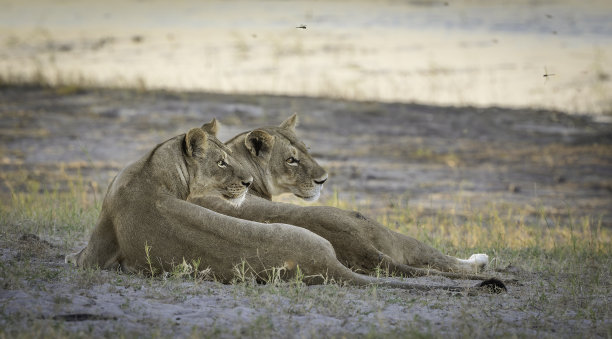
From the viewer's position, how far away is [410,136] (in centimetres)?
1961

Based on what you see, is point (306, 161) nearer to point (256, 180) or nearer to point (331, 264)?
point (256, 180)

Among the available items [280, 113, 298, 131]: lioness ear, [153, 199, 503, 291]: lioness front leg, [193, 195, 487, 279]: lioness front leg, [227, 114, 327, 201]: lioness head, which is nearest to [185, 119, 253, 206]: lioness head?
[193, 195, 487, 279]: lioness front leg

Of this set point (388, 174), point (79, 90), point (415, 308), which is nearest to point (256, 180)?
point (415, 308)

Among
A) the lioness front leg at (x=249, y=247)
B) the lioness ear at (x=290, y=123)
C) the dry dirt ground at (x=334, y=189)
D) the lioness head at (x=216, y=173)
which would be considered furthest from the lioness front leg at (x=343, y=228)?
the lioness ear at (x=290, y=123)

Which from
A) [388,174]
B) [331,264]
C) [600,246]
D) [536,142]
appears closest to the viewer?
[331,264]

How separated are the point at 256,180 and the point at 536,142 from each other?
13703mm

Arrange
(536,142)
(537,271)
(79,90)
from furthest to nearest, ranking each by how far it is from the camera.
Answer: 1. (79,90)
2. (536,142)
3. (537,271)

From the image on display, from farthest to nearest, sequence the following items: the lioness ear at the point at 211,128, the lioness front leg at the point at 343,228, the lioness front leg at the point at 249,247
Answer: the lioness ear at the point at 211,128, the lioness front leg at the point at 343,228, the lioness front leg at the point at 249,247

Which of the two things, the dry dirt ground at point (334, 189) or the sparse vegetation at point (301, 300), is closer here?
the sparse vegetation at point (301, 300)

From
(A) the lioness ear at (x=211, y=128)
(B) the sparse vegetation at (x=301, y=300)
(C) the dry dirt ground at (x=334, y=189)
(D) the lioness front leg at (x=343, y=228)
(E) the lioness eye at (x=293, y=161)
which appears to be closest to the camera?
(B) the sparse vegetation at (x=301, y=300)

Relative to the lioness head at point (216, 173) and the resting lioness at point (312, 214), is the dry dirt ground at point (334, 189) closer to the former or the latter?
the resting lioness at point (312, 214)

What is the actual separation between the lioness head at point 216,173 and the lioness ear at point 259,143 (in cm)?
94

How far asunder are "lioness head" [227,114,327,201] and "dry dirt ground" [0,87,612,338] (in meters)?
1.74

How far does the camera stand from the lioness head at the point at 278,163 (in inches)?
290
